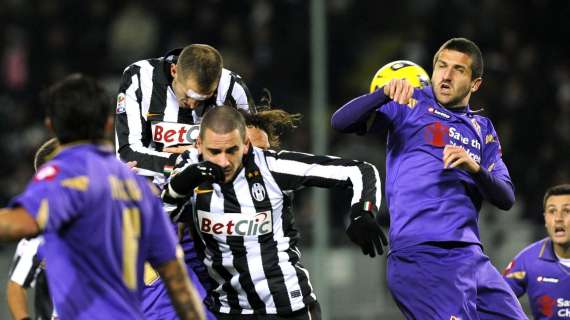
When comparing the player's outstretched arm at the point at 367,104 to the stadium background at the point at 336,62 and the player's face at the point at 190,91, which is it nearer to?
the player's face at the point at 190,91

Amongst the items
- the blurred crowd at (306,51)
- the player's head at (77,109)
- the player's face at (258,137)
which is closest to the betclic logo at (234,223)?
the player's face at (258,137)

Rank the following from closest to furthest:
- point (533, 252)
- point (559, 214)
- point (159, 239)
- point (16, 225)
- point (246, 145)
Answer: point (16, 225), point (159, 239), point (246, 145), point (559, 214), point (533, 252)

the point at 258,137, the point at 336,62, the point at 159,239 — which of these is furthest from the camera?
the point at 336,62

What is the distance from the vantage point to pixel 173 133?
5625mm

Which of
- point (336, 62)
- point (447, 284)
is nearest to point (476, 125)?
point (447, 284)

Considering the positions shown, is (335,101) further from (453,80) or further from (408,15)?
(453,80)

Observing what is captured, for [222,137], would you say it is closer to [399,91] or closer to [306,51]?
[399,91]

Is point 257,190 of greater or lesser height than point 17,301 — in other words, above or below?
above

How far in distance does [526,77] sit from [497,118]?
68 centimetres

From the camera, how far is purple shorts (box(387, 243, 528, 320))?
501 centimetres

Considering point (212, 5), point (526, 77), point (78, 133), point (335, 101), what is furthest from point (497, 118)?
point (78, 133)

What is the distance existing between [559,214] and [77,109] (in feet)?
12.1

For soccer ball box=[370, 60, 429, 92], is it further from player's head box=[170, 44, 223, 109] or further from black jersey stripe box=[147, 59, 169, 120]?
black jersey stripe box=[147, 59, 169, 120]

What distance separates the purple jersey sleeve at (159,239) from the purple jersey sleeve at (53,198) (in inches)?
12.1
